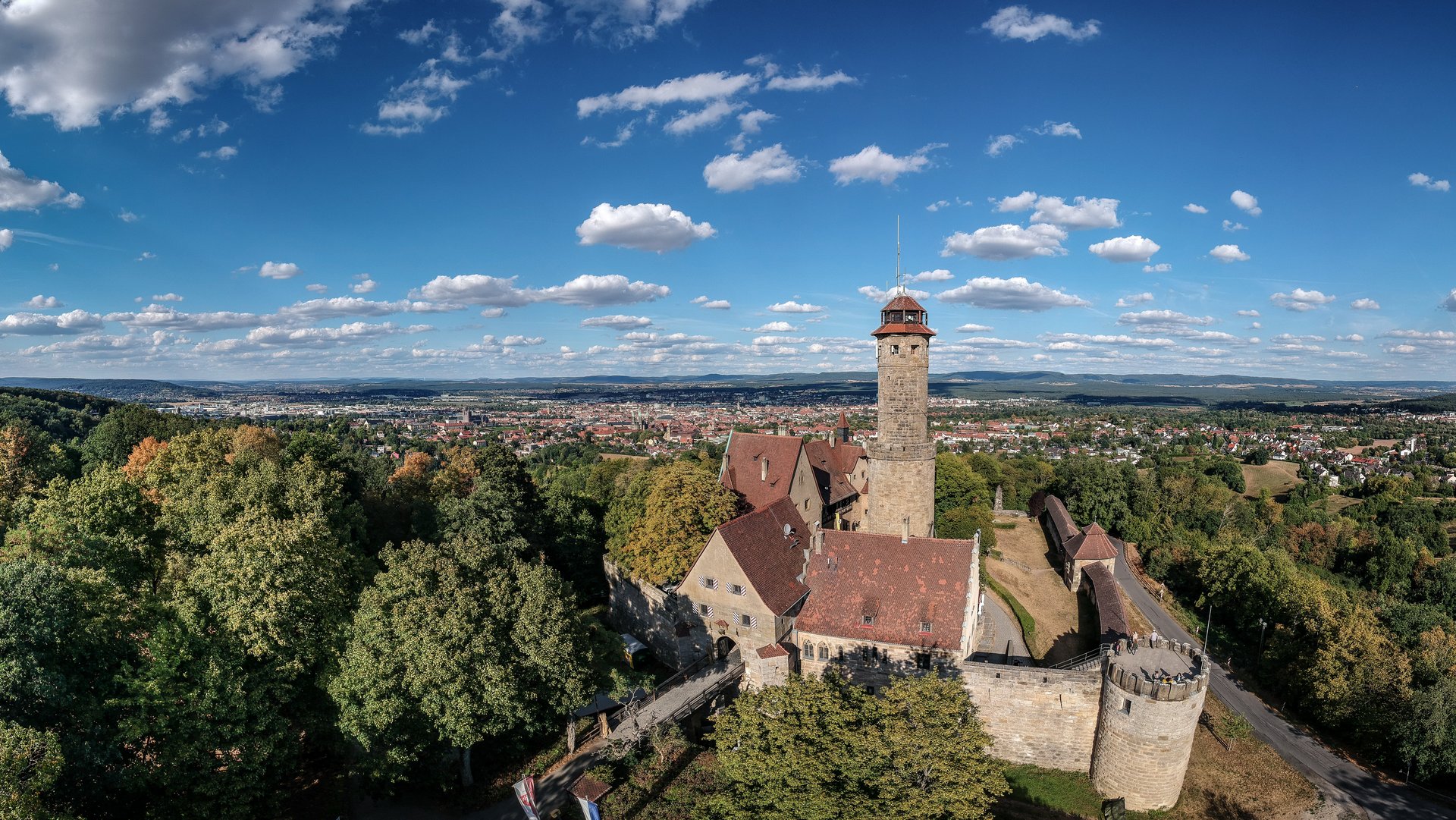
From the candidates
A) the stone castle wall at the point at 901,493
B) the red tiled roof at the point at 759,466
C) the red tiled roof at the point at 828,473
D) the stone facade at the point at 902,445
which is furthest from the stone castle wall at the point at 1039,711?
the red tiled roof at the point at 828,473

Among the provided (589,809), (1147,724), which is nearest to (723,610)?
(589,809)

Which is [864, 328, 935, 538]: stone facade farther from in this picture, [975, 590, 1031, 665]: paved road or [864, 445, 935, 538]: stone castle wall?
[975, 590, 1031, 665]: paved road

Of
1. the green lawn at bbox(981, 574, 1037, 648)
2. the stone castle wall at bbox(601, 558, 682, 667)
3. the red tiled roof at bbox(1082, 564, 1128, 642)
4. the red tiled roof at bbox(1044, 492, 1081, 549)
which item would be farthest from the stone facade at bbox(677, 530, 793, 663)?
the red tiled roof at bbox(1044, 492, 1081, 549)

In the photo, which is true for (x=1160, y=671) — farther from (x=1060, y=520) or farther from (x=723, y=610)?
(x=1060, y=520)

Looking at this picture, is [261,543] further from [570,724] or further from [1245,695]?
[1245,695]

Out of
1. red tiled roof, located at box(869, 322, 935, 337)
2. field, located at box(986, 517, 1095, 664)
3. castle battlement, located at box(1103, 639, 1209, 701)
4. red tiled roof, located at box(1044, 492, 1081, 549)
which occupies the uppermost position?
red tiled roof, located at box(869, 322, 935, 337)

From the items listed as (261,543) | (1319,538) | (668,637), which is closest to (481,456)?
(668,637)
